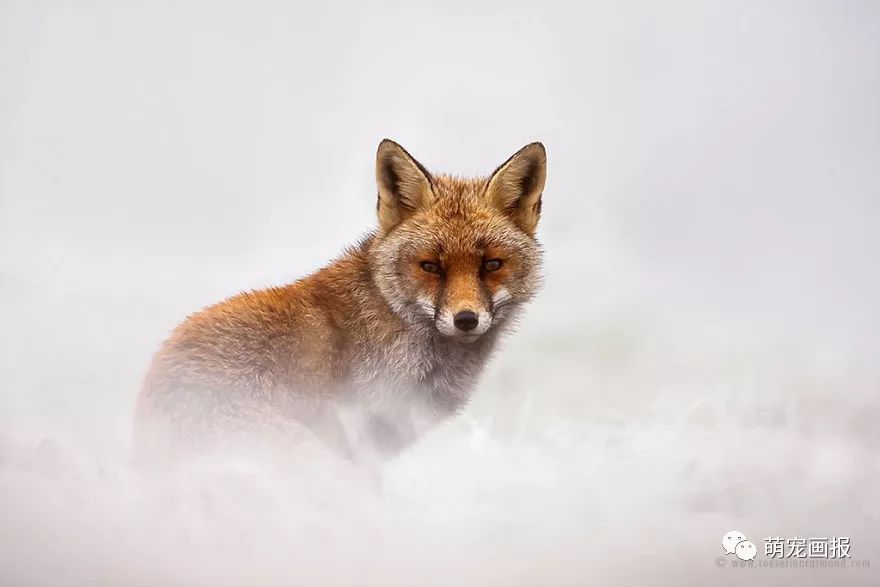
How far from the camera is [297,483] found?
20.9 ft

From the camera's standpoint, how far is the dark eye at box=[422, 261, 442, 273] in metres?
7.17

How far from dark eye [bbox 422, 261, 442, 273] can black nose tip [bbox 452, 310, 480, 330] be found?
0.42 meters

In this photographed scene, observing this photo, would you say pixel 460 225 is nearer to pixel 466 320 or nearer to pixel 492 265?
pixel 492 265

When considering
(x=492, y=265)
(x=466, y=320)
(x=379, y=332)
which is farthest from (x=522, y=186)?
(x=379, y=332)

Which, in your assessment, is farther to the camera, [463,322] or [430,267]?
[430,267]

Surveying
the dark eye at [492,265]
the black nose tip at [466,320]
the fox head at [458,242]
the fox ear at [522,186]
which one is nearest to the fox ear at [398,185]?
the fox head at [458,242]

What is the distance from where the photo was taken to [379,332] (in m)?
7.28

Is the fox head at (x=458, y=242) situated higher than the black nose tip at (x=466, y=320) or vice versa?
the fox head at (x=458, y=242)

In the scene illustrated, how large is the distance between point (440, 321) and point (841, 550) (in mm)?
2848

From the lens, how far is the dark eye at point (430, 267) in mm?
7172

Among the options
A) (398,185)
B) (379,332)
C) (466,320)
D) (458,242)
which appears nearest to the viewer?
(466,320)

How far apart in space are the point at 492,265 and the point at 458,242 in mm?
288

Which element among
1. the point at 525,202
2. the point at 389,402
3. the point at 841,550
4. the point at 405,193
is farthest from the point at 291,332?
the point at 841,550

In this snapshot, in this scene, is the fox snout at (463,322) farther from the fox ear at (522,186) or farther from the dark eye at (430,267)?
the fox ear at (522,186)
